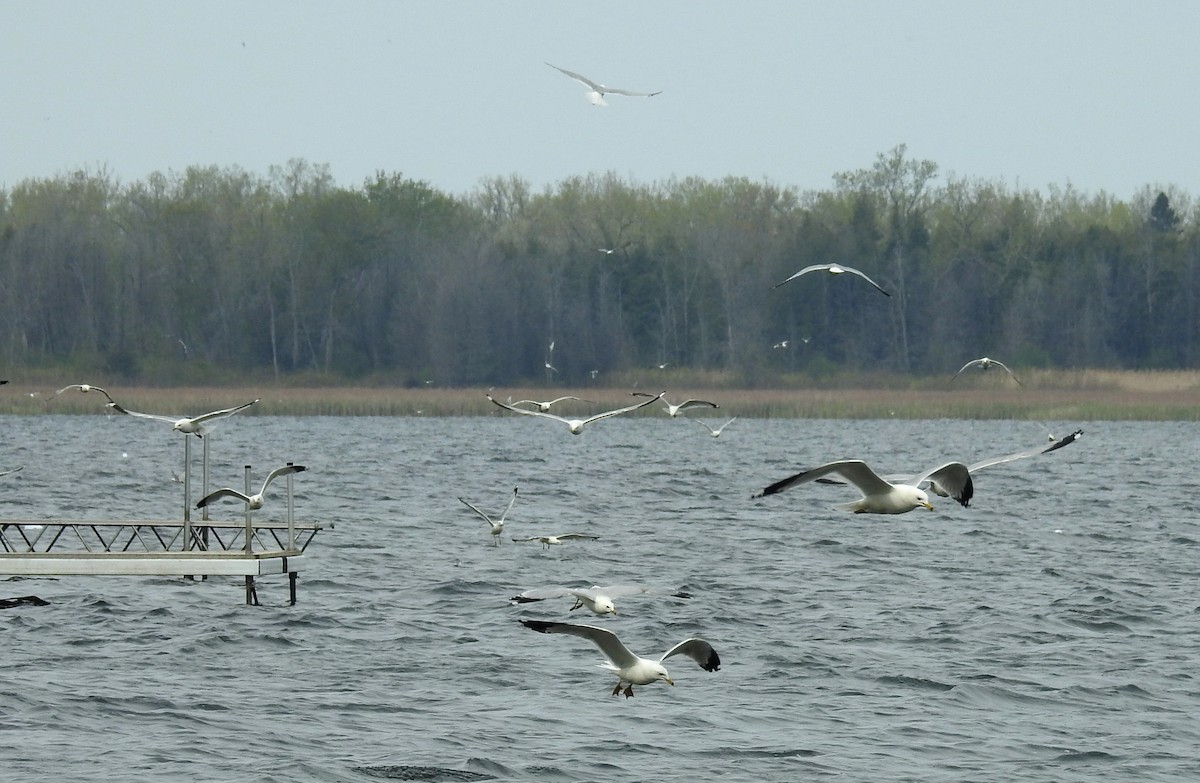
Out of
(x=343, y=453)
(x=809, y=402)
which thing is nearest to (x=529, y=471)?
(x=343, y=453)

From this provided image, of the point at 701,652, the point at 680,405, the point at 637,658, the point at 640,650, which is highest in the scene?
the point at 680,405

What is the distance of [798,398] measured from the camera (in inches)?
2943

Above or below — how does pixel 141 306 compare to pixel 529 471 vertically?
above

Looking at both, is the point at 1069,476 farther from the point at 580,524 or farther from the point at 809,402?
the point at 580,524

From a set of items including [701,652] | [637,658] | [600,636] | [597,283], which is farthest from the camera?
[597,283]

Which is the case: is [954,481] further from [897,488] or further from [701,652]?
[701,652]

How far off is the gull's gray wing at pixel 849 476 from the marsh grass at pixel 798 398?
4840cm

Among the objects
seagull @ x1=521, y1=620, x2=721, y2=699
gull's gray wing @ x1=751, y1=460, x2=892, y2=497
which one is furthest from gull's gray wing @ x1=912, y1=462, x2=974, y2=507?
seagull @ x1=521, y1=620, x2=721, y2=699

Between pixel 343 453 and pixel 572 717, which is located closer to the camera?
pixel 572 717

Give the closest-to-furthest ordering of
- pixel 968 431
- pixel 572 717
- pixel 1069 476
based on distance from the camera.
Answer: pixel 572 717 < pixel 1069 476 < pixel 968 431

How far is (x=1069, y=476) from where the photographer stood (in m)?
55.6

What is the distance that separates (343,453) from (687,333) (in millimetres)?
44909

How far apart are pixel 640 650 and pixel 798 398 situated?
5377 cm

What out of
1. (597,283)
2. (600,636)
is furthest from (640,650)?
(597,283)
